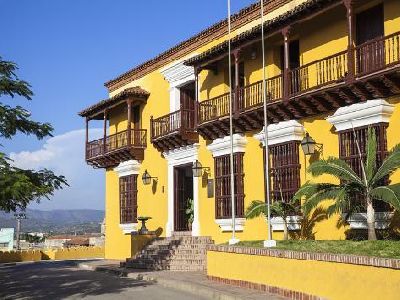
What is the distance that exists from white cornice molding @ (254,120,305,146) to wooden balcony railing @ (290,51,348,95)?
91 centimetres

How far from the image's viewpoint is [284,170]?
52.6ft

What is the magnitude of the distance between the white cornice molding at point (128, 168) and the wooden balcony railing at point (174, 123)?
89.3 inches

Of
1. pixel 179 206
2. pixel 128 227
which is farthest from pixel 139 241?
pixel 128 227

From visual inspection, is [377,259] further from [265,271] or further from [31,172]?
[31,172]

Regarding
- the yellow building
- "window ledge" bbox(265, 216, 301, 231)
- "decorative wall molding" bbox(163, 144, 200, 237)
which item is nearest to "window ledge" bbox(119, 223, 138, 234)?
the yellow building

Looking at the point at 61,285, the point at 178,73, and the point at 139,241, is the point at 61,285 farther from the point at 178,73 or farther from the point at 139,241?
the point at 178,73

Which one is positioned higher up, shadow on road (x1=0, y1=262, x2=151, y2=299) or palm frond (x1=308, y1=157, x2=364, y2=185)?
palm frond (x1=308, y1=157, x2=364, y2=185)

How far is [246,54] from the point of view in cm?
1839

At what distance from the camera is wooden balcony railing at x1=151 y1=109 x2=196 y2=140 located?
20750mm

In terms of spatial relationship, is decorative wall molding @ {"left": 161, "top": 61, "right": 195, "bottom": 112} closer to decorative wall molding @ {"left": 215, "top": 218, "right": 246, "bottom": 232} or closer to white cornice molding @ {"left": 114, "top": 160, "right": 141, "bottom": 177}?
white cornice molding @ {"left": 114, "top": 160, "right": 141, "bottom": 177}

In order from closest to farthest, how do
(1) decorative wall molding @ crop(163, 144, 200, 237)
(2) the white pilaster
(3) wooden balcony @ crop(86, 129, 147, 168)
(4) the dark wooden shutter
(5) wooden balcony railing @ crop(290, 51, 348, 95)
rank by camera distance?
1. (4) the dark wooden shutter
2. (5) wooden balcony railing @ crop(290, 51, 348, 95)
3. (2) the white pilaster
4. (1) decorative wall molding @ crop(163, 144, 200, 237)
5. (3) wooden balcony @ crop(86, 129, 147, 168)

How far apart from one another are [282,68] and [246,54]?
1.53 meters

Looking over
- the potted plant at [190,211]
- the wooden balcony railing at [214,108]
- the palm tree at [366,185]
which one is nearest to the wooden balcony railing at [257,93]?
the wooden balcony railing at [214,108]

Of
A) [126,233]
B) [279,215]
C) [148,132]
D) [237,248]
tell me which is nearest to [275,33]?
[279,215]
